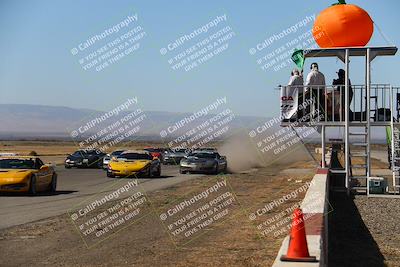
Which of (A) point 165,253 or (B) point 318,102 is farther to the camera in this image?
(B) point 318,102

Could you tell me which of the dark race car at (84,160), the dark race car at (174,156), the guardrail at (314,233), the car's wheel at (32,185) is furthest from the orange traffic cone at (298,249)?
the dark race car at (174,156)

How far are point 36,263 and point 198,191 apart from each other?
525 inches

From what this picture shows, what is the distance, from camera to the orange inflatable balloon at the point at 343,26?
53.9 feet

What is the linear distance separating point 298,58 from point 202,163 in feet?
56.1

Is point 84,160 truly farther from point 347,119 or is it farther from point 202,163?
point 347,119

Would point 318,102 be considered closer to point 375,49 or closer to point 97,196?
point 375,49

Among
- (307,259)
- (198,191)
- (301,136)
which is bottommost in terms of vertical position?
(198,191)

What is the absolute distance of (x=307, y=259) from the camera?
18.5 ft

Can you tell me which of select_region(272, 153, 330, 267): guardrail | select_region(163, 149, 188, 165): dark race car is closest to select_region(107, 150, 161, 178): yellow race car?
select_region(272, 153, 330, 267): guardrail

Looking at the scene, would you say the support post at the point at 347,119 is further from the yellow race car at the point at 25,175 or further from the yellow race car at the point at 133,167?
the yellow race car at the point at 133,167

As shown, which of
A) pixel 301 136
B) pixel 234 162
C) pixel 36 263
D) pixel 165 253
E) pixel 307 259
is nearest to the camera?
pixel 307 259

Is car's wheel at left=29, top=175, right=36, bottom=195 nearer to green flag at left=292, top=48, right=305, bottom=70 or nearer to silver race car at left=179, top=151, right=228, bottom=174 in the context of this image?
green flag at left=292, top=48, right=305, bottom=70

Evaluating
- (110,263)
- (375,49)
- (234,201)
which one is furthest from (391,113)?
(110,263)

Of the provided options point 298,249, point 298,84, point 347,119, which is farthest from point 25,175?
point 298,249
